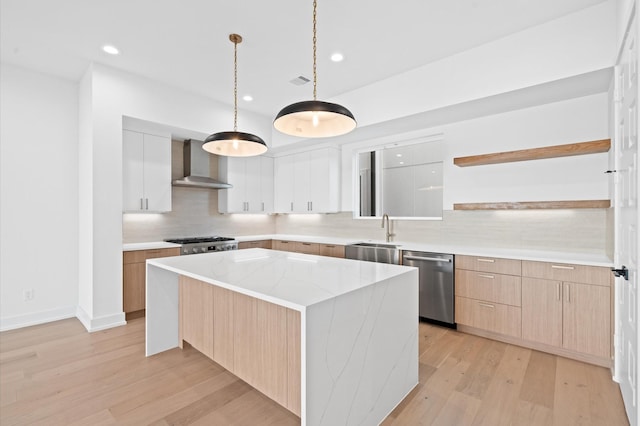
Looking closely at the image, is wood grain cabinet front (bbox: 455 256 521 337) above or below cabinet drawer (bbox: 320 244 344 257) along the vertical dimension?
below

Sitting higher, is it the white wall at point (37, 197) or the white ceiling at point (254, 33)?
the white ceiling at point (254, 33)

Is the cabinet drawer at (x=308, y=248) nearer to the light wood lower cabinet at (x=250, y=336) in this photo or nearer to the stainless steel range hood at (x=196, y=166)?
the stainless steel range hood at (x=196, y=166)

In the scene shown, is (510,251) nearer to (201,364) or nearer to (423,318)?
(423,318)

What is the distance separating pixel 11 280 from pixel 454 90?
5296 millimetres

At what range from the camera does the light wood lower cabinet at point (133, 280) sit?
3.74m

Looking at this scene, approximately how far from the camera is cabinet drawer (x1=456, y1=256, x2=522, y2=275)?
2984 mm

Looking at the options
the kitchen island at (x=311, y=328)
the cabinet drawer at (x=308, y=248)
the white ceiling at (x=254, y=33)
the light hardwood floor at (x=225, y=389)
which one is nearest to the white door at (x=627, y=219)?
the light hardwood floor at (x=225, y=389)

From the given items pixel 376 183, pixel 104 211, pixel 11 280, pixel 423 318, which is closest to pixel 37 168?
pixel 104 211

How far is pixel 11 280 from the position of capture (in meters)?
3.50

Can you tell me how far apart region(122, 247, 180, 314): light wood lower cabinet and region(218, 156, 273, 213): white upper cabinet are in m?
1.58

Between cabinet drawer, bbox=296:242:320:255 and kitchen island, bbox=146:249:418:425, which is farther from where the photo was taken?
cabinet drawer, bbox=296:242:320:255

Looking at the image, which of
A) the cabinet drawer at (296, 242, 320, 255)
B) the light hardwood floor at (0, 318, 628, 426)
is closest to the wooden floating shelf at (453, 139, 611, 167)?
the light hardwood floor at (0, 318, 628, 426)

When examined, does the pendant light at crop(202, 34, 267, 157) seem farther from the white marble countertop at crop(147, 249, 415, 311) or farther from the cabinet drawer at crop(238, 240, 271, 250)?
the cabinet drawer at crop(238, 240, 271, 250)

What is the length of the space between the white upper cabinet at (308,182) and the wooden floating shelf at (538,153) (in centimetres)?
201
